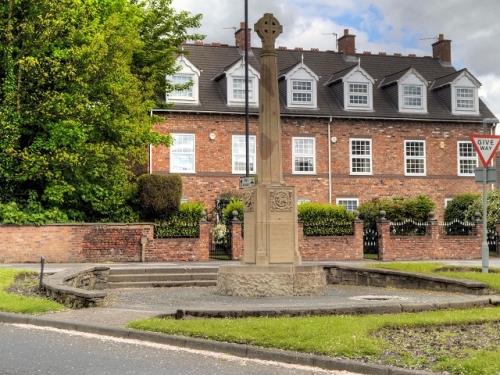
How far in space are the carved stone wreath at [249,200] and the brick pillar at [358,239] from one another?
13.8 meters

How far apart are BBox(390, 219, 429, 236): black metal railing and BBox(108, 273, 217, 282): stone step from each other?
42.0 feet

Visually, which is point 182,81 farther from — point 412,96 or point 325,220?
point 412,96

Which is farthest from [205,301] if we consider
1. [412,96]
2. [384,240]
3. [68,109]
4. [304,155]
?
[412,96]

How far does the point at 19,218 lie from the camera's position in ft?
83.3

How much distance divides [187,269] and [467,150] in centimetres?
2691

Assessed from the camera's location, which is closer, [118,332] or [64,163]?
[118,332]

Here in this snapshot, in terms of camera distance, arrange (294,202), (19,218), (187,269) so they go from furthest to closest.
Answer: (19,218), (187,269), (294,202)

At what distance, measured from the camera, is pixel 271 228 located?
52.0 ft

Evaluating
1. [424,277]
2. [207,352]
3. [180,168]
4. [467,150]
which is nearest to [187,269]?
[424,277]

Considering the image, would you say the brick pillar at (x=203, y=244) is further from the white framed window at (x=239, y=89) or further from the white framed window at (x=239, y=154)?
the white framed window at (x=239, y=89)

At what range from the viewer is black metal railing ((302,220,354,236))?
95.5ft

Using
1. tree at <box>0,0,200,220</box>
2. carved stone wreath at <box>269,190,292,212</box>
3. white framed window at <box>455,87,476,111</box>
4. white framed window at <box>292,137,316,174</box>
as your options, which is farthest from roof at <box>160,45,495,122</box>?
carved stone wreath at <box>269,190,292,212</box>

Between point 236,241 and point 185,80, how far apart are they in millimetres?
13478

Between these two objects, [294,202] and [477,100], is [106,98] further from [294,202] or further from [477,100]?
[477,100]
